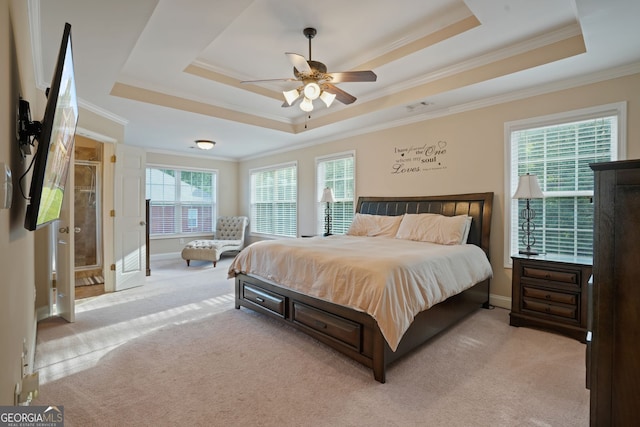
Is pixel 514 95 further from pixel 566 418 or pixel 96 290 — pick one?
pixel 96 290

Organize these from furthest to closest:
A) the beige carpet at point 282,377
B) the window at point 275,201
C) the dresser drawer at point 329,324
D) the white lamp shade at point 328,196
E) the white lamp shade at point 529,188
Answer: the window at point 275,201
the white lamp shade at point 328,196
the white lamp shade at point 529,188
the dresser drawer at point 329,324
the beige carpet at point 282,377

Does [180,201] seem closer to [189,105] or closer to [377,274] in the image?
[189,105]

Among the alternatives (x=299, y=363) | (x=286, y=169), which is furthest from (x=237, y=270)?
(x=286, y=169)

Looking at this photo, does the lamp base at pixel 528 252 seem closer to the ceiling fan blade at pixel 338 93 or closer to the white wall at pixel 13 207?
the ceiling fan blade at pixel 338 93

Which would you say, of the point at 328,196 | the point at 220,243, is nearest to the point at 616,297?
the point at 328,196

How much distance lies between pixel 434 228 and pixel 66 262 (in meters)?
4.23

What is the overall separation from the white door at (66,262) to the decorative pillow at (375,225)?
3.43m

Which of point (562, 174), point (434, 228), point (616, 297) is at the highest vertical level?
point (562, 174)

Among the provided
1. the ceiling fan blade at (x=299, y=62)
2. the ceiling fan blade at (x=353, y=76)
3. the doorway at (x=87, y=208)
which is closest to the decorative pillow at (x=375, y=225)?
the ceiling fan blade at (x=353, y=76)

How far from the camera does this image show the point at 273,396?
196cm

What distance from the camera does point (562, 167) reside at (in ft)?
10.9

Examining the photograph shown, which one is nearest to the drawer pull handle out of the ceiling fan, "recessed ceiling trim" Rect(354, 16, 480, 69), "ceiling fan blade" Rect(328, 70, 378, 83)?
the ceiling fan

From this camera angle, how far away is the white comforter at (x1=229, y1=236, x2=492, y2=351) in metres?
2.12

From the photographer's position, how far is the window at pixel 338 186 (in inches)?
217
